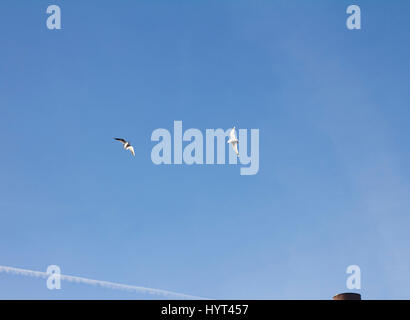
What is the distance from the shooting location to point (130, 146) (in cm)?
11331
